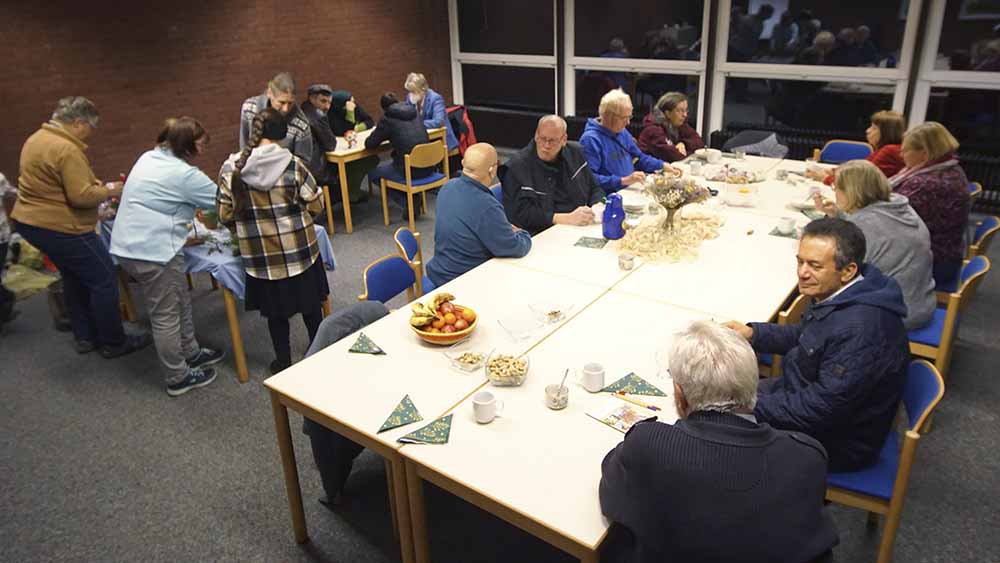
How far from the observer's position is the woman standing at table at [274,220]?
11.1 ft

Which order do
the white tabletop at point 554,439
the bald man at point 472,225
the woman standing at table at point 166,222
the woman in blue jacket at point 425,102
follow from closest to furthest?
the white tabletop at point 554,439
the bald man at point 472,225
the woman standing at table at point 166,222
the woman in blue jacket at point 425,102

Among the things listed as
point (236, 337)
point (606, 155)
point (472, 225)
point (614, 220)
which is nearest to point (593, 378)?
point (472, 225)

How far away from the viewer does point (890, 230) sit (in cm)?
315

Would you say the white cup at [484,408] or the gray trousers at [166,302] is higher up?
the white cup at [484,408]

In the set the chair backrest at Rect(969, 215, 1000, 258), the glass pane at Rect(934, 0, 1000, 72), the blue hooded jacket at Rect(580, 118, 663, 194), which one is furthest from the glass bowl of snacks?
the glass pane at Rect(934, 0, 1000, 72)

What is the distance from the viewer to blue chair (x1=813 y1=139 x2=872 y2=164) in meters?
5.40

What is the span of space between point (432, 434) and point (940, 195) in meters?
3.05

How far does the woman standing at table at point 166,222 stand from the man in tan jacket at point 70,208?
1.20ft

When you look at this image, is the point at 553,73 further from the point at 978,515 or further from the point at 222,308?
the point at 978,515

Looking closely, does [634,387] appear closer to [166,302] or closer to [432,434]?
[432,434]

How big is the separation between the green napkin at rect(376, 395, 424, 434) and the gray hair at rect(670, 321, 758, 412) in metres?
0.90

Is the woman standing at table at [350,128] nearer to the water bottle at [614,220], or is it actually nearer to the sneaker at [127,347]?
the sneaker at [127,347]

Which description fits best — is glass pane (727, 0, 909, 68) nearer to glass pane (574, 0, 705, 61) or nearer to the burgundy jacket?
glass pane (574, 0, 705, 61)

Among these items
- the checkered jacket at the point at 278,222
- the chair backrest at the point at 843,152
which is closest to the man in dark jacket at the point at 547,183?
the checkered jacket at the point at 278,222
